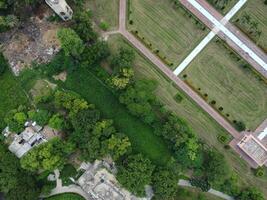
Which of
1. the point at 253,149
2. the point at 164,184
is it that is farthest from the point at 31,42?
the point at 253,149

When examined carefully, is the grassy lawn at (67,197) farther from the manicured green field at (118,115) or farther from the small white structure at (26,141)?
the manicured green field at (118,115)

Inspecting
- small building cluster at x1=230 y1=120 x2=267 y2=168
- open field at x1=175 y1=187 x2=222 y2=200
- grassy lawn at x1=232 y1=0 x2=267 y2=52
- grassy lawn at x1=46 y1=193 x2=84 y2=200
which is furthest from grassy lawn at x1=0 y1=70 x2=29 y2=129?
grassy lawn at x1=232 y1=0 x2=267 y2=52

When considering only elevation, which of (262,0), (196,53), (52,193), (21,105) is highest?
(262,0)

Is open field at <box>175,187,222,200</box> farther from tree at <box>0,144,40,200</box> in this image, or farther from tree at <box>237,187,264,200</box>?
tree at <box>0,144,40,200</box>

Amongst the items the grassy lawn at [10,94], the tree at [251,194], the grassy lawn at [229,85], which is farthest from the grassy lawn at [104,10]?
the tree at [251,194]

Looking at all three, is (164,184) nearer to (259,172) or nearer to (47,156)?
(259,172)

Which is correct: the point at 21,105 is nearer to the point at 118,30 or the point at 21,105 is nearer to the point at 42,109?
the point at 42,109

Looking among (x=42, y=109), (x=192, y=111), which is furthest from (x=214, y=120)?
(x=42, y=109)
